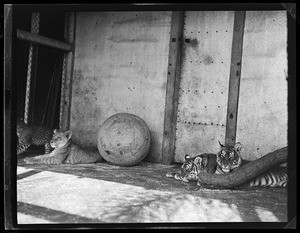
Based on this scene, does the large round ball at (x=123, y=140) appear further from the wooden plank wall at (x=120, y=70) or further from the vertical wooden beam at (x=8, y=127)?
the vertical wooden beam at (x=8, y=127)

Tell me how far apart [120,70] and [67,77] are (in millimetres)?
1177

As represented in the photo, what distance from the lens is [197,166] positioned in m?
4.83

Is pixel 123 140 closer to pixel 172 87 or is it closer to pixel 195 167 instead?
pixel 195 167

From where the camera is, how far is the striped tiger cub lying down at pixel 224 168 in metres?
4.59

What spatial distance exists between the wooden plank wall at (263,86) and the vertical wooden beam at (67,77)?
3378mm

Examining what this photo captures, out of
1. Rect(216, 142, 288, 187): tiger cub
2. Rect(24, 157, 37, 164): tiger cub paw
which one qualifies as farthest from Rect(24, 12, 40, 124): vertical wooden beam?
Rect(216, 142, 288, 187): tiger cub

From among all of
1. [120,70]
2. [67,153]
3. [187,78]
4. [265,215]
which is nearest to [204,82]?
[187,78]

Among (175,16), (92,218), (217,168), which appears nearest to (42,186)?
(92,218)

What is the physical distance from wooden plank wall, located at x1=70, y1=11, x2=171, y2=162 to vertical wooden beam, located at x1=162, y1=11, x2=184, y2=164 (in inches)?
4.1

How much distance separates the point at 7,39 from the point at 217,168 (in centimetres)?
335

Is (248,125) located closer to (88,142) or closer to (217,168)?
(217,168)

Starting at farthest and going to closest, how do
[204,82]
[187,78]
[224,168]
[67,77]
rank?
1. [67,77]
2. [187,78]
3. [204,82]
4. [224,168]

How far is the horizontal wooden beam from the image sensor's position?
551 cm

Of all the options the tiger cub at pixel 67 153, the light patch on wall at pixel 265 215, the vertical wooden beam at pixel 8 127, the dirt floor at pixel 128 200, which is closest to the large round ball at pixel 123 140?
the tiger cub at pixel 67 153
